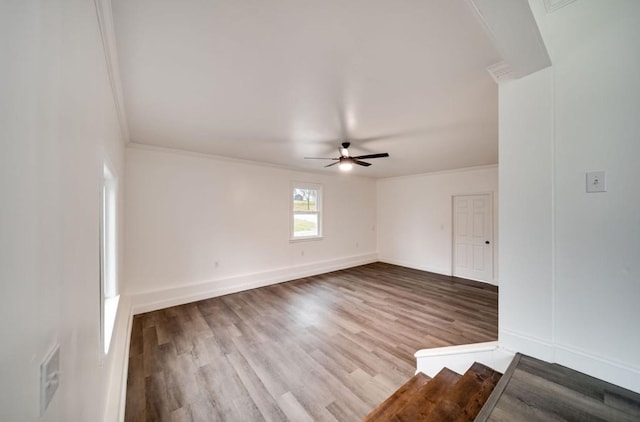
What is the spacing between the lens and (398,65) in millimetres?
1709

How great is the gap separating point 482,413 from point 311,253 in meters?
4.50

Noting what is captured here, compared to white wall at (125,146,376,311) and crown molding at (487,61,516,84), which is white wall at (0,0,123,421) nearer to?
crown molding at (487,61,516,84)

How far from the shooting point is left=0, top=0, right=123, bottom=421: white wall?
45 cm

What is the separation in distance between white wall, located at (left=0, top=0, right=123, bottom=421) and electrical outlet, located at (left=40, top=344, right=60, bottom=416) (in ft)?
0.09

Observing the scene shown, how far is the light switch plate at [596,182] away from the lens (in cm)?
145

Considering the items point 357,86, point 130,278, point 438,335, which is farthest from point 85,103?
point 438,335

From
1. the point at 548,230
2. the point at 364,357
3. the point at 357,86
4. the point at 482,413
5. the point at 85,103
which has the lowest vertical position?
the point at 364,357

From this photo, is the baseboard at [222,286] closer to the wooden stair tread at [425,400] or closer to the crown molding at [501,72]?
the wooden stair tread at [425,400]

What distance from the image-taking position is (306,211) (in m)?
5.66

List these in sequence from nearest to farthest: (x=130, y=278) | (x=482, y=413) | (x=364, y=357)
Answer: (x=482, y=413), (x=364, y=357), (x=130, y=278)

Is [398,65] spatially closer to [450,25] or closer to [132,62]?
[450,25]

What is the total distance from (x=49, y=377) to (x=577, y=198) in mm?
2538

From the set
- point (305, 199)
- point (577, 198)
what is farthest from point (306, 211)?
point (577, 198)

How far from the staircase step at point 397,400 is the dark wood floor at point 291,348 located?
5.1 inches
